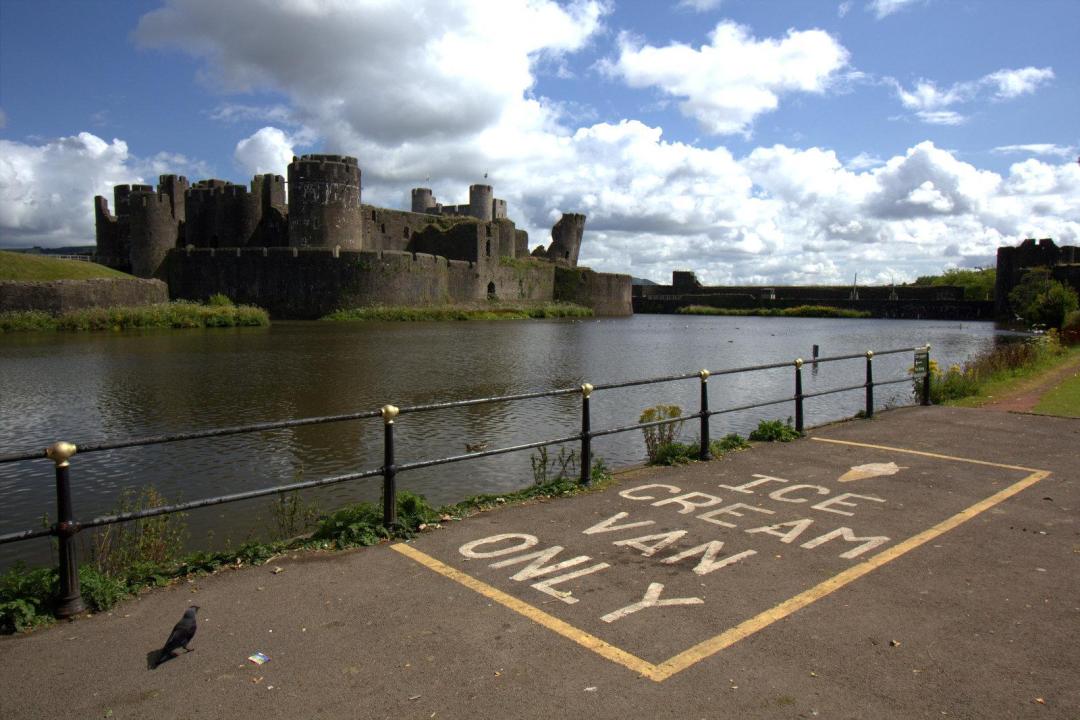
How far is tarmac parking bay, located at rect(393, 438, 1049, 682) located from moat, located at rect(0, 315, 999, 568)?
130 inches

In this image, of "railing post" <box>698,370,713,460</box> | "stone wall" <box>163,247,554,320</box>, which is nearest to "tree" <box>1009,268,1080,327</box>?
"railing post" <box>698,370,713,460</box>

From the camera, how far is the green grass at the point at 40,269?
136 ft

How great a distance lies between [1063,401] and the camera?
13602 millimetres

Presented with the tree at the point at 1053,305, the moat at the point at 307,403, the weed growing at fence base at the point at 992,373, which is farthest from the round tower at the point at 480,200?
the weed growing at fence base at the point at 992,373

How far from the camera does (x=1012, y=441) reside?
10109 millimetres

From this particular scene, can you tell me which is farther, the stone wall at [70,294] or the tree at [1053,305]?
the stone wall at [70,294]

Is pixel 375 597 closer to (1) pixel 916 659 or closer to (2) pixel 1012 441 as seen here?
(1) pixel 916 659

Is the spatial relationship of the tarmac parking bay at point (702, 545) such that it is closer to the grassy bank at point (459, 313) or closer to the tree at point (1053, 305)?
the tree at point (1053, 305)

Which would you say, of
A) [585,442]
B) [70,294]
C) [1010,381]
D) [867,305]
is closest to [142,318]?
[70,294]

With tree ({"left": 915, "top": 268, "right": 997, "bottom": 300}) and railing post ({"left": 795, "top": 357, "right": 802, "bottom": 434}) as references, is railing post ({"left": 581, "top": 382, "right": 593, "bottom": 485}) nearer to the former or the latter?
railing post ({"left": 795, "top": 357, "right": 802, "bottom": 434})

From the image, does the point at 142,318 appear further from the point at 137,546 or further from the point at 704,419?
the point at 704,419

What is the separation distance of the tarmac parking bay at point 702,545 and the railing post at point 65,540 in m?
2.21

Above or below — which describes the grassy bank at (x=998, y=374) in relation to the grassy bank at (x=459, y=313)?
below

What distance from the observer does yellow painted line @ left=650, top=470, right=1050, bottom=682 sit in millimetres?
4230
